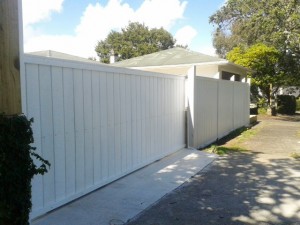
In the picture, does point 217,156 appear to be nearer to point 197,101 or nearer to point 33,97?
point 197,101

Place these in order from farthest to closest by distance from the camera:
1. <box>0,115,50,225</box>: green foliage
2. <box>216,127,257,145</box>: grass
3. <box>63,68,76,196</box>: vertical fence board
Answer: <box>216,127,257,145</box>: grass
<box>63,68,76,196</box>: vertical fence board
<box>0,115,50,225</box>: green foliage

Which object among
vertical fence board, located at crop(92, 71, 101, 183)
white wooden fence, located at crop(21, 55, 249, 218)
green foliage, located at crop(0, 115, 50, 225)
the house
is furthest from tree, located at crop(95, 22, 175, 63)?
green foliage, located at crop(0, 115, 50, 225)

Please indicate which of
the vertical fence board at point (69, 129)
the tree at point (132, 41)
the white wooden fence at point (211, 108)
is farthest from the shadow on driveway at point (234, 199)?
the tree at point (132, 41)

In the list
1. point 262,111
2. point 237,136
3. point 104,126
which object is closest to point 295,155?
point 237,136

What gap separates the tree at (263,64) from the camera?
22.8 metres

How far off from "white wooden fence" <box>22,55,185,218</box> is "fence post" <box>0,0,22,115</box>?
1064 millimetres

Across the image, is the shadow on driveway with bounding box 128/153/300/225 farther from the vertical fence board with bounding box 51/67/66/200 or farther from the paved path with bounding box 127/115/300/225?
the vertical fence board with bounding box 51/67/66/200

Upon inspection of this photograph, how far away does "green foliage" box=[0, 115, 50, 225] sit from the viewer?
2498 millimetres

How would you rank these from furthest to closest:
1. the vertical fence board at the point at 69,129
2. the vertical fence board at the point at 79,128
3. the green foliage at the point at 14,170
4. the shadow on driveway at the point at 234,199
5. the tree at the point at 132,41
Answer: the tree at the point at 132,41
the vertical fence board at the point at 79,128
the vertical fence board at the point at 69,129
the shadow on driveway at the point at 234,199
the green foliage at the point at 14,170

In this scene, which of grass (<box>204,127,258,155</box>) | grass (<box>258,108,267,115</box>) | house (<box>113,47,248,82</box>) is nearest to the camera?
grass (<box>204,127,258,155</box>)

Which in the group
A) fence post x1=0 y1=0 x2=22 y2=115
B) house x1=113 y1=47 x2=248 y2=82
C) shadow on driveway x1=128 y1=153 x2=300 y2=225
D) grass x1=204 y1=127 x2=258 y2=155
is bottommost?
shadow on driveway x1=128 y1=153 x2=300 y2=225

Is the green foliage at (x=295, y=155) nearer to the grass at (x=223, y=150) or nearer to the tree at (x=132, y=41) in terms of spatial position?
the grass at (x=223, y=150)

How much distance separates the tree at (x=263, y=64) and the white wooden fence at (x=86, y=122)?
1675 cm

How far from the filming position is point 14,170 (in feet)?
8.43
